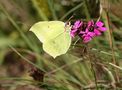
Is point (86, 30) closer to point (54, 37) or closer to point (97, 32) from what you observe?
point (97, 32)

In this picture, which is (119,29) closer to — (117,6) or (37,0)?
(117,6)

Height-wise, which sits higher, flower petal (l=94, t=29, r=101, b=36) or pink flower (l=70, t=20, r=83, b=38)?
pink flower (l=70, t=20, r=83, b=38)

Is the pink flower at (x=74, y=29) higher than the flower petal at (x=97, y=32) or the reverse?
higher

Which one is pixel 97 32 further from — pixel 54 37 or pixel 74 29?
pixel 54 37

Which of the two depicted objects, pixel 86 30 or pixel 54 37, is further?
pixel 54 37

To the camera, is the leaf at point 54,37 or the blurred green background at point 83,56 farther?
the blurred green background at point 83,56

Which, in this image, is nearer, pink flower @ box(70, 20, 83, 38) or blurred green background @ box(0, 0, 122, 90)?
pink flower @ box(70, 20, 83, 38)

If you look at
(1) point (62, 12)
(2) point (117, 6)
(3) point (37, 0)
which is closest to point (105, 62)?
(2) point (117, 6)

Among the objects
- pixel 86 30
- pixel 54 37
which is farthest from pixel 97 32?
pixel 54 37

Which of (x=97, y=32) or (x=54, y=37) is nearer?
(x=97, y=32)
